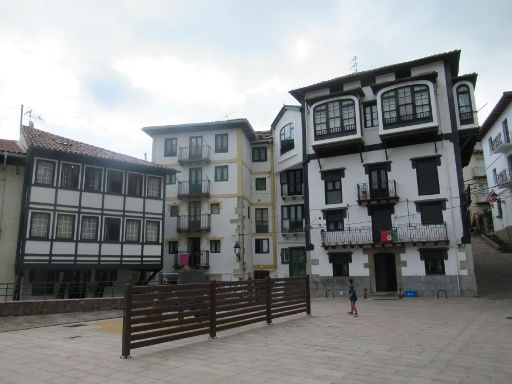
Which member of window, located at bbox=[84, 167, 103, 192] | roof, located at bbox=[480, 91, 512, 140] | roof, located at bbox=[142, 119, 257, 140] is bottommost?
window, located at bbox=[84, 167, 103, 192]

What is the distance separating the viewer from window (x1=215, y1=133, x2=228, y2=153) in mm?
35906

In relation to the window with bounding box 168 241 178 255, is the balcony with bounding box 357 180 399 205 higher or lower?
higher

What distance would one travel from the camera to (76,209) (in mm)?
24703

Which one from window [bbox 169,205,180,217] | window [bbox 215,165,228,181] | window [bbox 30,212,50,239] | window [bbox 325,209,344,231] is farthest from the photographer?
window [bbox 169,205,180,217]

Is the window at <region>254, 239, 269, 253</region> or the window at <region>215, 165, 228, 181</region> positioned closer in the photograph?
the window at <region>215, 165, 228, 181</region>

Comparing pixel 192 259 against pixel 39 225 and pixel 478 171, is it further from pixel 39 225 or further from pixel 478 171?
pixel 478 171

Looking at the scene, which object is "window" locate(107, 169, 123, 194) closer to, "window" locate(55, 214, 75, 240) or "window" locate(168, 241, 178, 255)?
"window" locate(55, 214, 75, 240)

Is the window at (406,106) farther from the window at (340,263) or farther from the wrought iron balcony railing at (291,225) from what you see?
the wrought iron balcony railing at (291,225)

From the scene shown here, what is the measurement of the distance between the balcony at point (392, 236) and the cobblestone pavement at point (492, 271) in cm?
447

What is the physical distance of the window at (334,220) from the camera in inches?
1180

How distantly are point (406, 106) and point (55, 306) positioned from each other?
24.8 metres

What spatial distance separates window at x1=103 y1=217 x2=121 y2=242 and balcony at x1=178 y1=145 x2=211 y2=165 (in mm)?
10886

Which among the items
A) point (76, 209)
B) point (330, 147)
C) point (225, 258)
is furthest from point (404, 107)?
point (76, 209)

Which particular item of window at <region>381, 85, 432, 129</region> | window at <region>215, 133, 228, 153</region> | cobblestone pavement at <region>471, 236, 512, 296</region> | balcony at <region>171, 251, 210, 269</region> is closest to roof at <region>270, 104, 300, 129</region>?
window at <region>215, 133, 228, 153</region>
